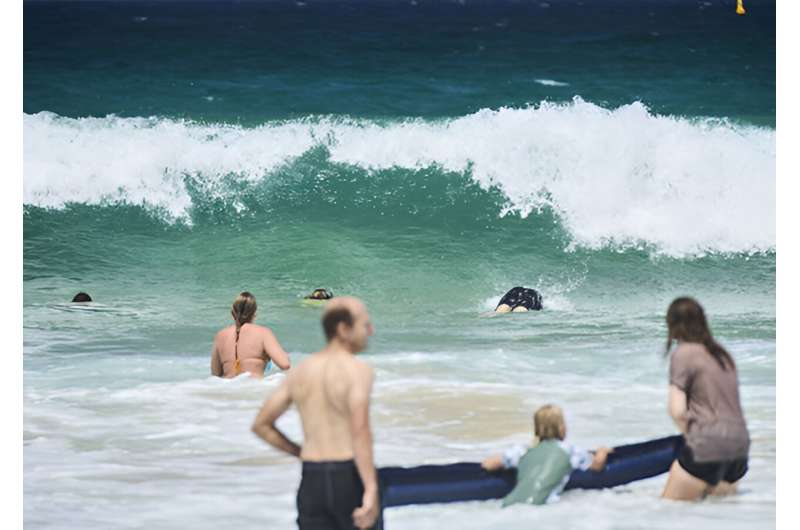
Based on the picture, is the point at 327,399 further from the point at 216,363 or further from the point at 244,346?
the point at 216,363

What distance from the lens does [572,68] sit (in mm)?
24188

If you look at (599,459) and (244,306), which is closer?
(599,459)

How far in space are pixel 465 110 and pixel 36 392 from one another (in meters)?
13.1

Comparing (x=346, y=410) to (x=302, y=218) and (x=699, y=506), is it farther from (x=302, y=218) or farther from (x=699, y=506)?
(x=302, y=218)

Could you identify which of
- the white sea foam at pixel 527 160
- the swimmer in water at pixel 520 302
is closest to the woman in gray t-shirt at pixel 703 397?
the swimmer in water at pixel 520 302

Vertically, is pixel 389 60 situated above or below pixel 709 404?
above

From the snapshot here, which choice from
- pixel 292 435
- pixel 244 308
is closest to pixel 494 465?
pixel 292 435

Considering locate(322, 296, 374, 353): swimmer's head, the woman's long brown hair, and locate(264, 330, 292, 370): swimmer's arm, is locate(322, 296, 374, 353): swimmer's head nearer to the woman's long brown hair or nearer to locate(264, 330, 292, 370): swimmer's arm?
locate(264, 330, 292, 370): swimmer's arm

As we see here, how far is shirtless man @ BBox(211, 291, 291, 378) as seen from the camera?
848 cm

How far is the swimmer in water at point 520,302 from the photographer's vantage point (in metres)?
12.5

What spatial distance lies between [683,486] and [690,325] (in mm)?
783

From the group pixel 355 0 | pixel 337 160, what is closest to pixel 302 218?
pixel 337 160

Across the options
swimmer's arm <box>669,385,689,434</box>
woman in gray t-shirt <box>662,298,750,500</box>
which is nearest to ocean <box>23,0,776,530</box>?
woman in gray t-shirt <box>662,298,750,500</box>

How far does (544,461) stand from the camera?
5867 mm
